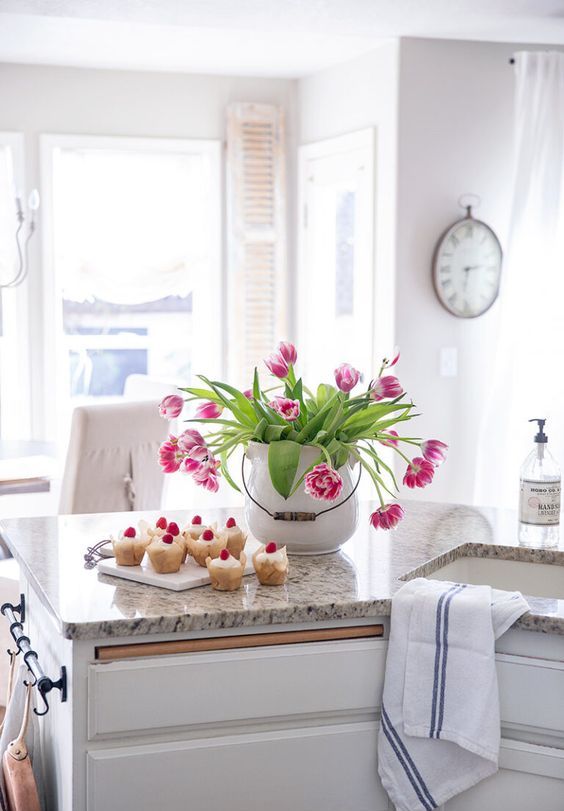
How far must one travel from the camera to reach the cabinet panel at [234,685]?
5.12ft

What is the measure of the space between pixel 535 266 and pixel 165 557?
2.89 metres

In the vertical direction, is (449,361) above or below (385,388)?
below

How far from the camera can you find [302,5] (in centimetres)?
368

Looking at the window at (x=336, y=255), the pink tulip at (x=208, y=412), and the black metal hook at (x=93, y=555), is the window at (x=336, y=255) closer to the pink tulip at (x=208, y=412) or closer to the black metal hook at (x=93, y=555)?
the pink tulip at (x=208, y=412)

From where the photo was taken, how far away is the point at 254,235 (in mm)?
5223

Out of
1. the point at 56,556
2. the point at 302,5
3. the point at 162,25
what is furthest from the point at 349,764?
the point at 162,25

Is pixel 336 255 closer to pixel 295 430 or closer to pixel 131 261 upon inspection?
pixel 131 261

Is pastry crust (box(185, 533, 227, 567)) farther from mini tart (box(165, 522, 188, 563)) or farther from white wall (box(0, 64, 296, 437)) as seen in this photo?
white wall (box(0, 64, 296, 437))

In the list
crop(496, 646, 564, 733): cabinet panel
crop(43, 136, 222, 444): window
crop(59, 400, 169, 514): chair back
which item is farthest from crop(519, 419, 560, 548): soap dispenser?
crop(43, 136, 222, 444): window

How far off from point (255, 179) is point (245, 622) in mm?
3881

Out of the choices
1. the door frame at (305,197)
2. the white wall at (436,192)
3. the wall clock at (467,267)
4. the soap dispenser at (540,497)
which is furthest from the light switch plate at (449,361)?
the soap dispenser at (540,497)

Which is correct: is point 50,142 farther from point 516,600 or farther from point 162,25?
point 516,600

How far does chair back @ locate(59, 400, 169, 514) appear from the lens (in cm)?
329

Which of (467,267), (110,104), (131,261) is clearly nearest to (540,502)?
(467,267)
